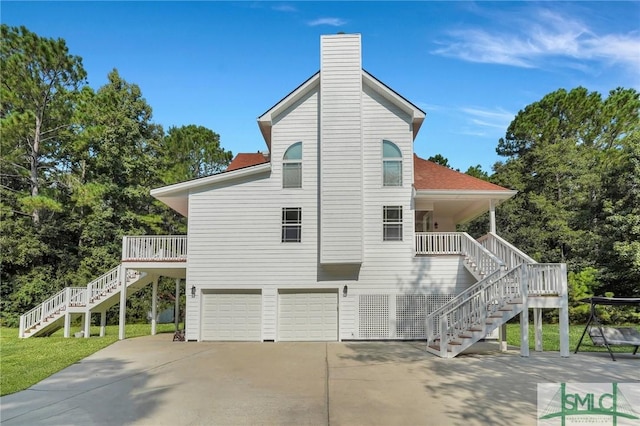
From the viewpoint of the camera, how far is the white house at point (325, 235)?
14.9 m

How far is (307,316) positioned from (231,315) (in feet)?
8.82

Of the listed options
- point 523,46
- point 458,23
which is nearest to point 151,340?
point 458,23

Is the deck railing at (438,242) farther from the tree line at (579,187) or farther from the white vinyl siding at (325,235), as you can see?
the tree line at (579,187)

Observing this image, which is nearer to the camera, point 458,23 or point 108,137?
point 458,23

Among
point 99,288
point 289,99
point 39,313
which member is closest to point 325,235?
point 289,99

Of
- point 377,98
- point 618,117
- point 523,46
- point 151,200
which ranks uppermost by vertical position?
point 618,117

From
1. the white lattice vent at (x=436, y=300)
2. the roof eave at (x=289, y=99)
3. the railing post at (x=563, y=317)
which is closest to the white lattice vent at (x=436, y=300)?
the white lattice vent at (x=436, y=300)

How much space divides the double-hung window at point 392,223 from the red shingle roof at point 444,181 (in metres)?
1.23

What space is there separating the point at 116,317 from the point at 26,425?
22033 millimetres

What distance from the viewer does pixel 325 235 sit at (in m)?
14.7

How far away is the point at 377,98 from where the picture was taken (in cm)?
1600

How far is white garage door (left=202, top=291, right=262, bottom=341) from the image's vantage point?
49.6 feet

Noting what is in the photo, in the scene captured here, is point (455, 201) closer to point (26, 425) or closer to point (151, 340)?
point (151, 340)

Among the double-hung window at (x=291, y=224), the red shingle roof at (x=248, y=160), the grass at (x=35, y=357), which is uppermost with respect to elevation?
the red shingle roof at (x=248, y=160)
